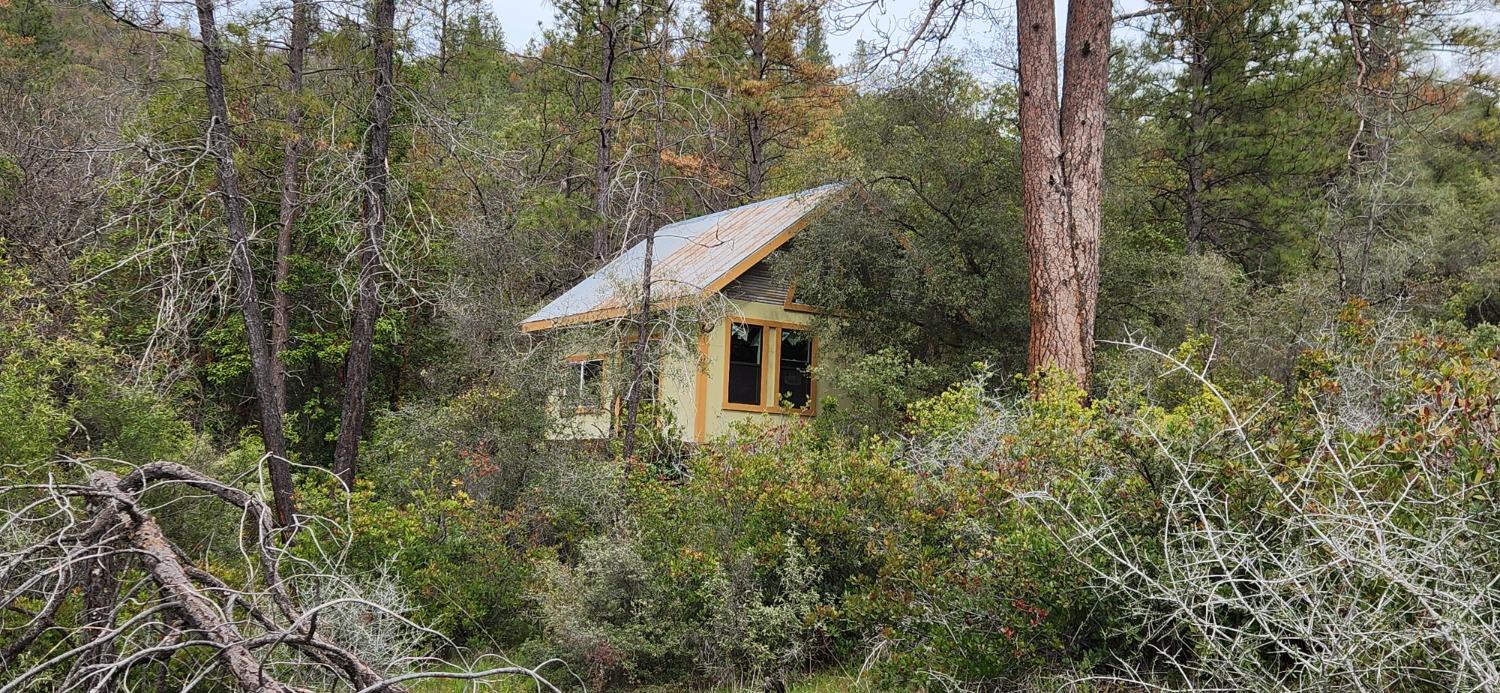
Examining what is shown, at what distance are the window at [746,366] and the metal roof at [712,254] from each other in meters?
1.28

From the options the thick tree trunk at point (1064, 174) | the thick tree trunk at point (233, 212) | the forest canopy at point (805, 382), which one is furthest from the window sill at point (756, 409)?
the thick tree trunk at point (233, 212)

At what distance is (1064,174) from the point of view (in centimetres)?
1118

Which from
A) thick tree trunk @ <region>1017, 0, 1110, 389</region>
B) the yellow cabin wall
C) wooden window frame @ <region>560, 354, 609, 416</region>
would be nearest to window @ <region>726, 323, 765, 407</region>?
the yellow cabin wall

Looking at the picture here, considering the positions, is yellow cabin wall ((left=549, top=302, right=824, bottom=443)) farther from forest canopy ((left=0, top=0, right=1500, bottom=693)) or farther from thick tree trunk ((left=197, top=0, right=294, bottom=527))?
thick tree trunk ((left=197, top=0, right=294, bottom=527))

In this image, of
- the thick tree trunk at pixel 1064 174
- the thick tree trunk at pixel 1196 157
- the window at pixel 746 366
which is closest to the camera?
the thick tree trunk at pixel 1064 174

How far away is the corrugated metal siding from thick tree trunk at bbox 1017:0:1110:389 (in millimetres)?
6138

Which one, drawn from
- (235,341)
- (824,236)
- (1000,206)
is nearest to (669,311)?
(824,236)

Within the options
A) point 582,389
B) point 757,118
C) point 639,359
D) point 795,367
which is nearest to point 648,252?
point 639,359

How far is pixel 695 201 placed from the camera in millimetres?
30922

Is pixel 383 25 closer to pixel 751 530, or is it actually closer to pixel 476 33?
pixel 476 33

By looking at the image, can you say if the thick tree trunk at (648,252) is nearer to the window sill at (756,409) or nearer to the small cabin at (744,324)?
the small cabin at (744,324)

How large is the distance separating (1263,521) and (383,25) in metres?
8.89

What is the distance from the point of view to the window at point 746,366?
16812 millimetres

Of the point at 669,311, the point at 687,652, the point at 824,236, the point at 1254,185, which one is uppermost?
the point at 1254,185
